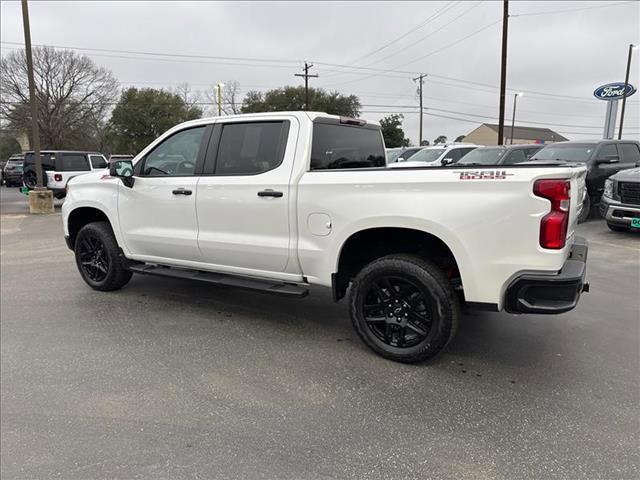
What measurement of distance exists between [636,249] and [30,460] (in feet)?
28.8

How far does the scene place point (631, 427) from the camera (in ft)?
9.11

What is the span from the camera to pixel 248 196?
160 inches

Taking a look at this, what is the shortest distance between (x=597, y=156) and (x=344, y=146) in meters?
8.71

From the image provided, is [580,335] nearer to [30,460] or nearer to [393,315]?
[393,315]

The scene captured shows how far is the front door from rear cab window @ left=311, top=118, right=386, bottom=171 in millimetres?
1165

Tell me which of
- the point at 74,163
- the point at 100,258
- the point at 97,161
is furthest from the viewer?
the point at 97,161

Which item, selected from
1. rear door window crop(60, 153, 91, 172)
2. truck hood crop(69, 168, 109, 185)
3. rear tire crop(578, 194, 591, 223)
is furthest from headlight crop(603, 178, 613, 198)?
rear door window crop(60, 153, 91, 172)

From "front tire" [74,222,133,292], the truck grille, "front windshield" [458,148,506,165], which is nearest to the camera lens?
"front tire" [74,222,133,292]

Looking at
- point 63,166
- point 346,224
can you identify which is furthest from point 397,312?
A: point 63,166

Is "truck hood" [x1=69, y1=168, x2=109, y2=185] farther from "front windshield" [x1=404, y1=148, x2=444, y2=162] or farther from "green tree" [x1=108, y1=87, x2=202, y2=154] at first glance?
"green tree" [x1=108, y1=87, x2=202, y2=154]

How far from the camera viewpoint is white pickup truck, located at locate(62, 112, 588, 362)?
3027 millimetres

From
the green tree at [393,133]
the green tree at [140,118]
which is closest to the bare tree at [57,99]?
the green tree at [140,118]

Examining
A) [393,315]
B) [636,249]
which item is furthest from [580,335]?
[636,249]

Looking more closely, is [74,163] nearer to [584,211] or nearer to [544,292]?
[584,211]
